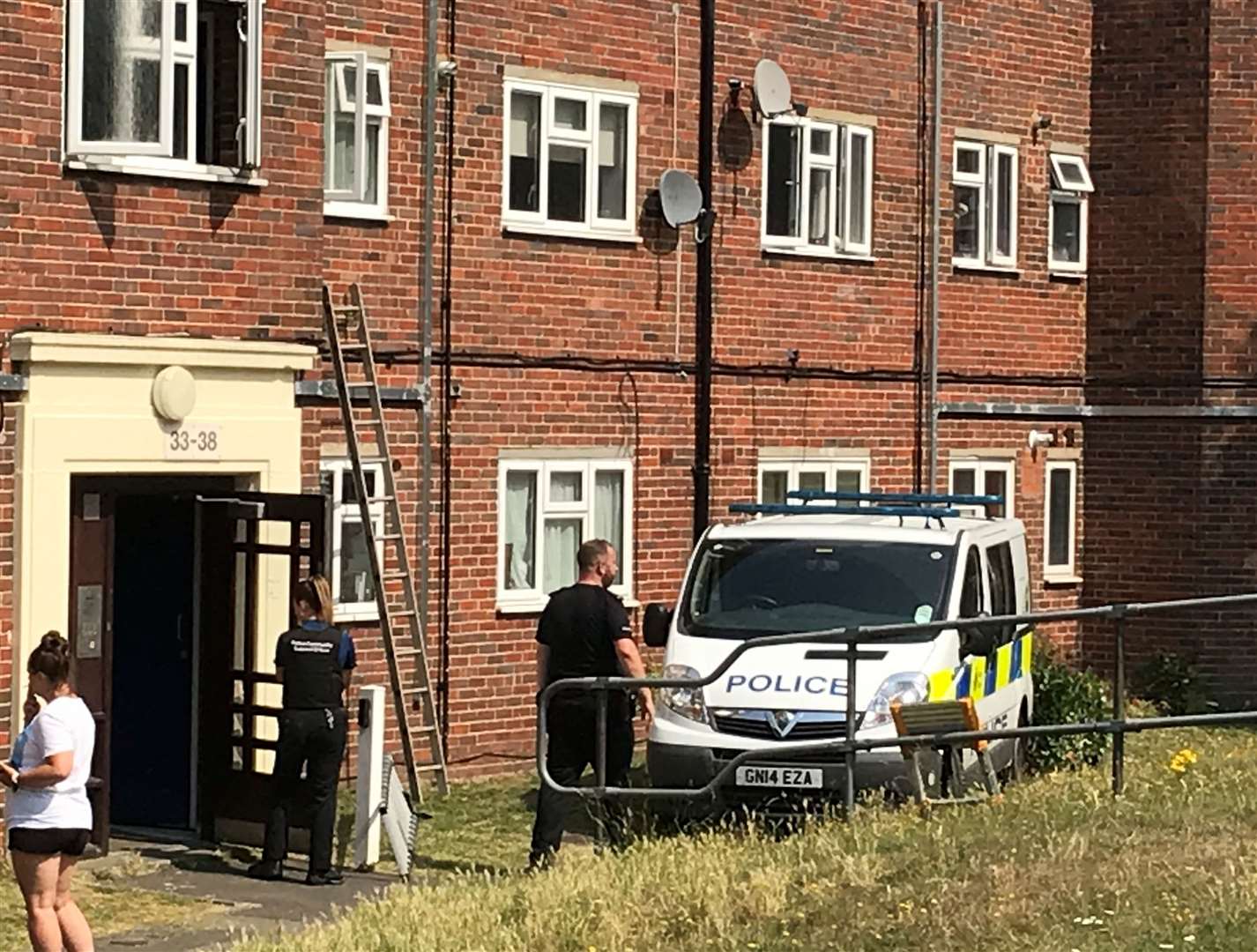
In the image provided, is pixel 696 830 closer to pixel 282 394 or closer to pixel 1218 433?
pixel 282 394

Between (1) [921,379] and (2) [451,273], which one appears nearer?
(2) [451,273]

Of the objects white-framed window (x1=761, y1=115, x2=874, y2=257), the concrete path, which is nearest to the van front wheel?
the concrete path

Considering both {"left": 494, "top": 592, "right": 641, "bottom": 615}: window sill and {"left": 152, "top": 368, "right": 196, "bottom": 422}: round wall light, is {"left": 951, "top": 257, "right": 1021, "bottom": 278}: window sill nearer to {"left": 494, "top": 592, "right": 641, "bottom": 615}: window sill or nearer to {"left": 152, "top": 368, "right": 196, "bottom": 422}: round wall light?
{"left": 494, "top": 592, "right": 641, "bottom": 615}: window sill

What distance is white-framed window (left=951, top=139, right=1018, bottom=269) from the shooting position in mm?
26844

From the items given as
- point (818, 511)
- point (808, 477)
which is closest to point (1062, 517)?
point (808, 477)

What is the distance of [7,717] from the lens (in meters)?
16.1

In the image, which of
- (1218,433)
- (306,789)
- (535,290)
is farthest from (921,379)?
(306,789)

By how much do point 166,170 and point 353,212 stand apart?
11.7 ft

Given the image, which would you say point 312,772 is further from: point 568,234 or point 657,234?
point 657,234

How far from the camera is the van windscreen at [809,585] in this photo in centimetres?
1780

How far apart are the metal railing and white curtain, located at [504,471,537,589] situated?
617 cm

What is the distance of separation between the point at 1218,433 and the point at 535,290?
866cm

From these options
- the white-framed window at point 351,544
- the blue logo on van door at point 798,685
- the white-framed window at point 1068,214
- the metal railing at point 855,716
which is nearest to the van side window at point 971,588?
the blue logo on van door at point 798,685

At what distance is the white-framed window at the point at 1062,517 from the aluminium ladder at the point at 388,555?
937cm
